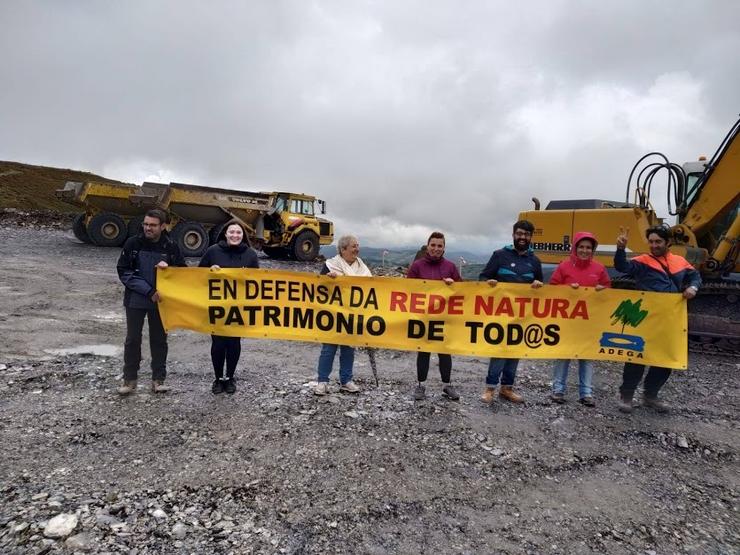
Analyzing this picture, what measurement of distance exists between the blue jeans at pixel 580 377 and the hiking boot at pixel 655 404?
24.4 inches

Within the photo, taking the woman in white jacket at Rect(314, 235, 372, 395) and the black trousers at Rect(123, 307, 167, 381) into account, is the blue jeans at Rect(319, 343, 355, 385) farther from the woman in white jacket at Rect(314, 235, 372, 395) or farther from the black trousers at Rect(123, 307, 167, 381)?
the black trousers at Rect(123, 307, 167, 381)

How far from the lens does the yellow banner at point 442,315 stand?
525cm

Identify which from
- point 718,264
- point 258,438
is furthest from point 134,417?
point 718,264

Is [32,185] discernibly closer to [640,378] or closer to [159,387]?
[159,387]

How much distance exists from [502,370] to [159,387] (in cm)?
394

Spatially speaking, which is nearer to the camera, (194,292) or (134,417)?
(134,417)

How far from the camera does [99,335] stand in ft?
24.7

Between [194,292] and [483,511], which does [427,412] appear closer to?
[483,511]

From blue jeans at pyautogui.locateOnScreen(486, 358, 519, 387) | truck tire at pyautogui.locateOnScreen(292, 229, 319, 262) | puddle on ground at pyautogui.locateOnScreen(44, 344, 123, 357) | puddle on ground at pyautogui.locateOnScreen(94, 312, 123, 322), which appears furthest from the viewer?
truck tire at pyautogui.locateOnScreen(292, 229, 319, 262)

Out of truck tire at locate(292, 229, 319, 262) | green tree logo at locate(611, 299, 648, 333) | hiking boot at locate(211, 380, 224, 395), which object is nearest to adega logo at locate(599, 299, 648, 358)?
green tree logo at locate(611, 299, 648, 333)

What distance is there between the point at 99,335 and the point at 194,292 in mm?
3376

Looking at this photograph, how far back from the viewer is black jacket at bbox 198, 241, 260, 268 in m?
5.34

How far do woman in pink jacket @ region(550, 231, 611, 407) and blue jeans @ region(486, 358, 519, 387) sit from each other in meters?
0.54

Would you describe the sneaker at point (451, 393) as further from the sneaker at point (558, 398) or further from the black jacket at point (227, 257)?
the black jacket at point (227, 257)
